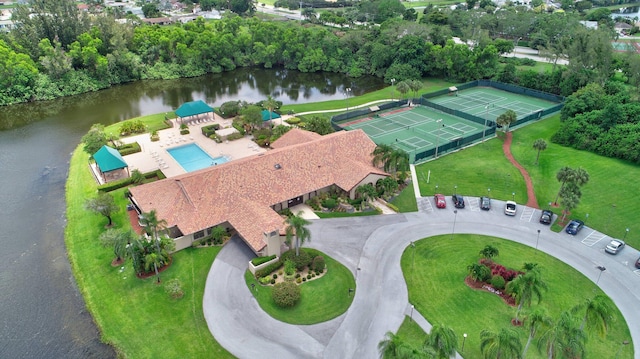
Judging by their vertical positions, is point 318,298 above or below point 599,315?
below

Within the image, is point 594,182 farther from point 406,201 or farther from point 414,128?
point 414,128

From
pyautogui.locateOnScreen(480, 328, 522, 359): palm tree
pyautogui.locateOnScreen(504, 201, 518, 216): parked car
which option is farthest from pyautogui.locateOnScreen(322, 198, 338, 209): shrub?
pyautogui.locateOnScreen(480, 328, 522, 359): palm tree

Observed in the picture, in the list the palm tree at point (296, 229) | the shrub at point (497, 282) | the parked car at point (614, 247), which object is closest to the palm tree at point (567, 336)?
the shrub at point (497, 282)

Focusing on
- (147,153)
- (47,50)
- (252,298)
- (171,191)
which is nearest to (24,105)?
(47,50)

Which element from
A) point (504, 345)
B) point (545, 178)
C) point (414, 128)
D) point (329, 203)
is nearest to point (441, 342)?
point (504, 345)

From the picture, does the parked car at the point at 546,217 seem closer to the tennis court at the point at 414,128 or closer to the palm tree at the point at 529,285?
the palm tree at the point at 529,285

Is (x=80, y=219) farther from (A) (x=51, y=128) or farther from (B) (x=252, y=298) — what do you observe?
(A) (x=51, y=128)

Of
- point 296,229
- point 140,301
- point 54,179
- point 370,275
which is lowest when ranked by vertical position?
point 140,301
